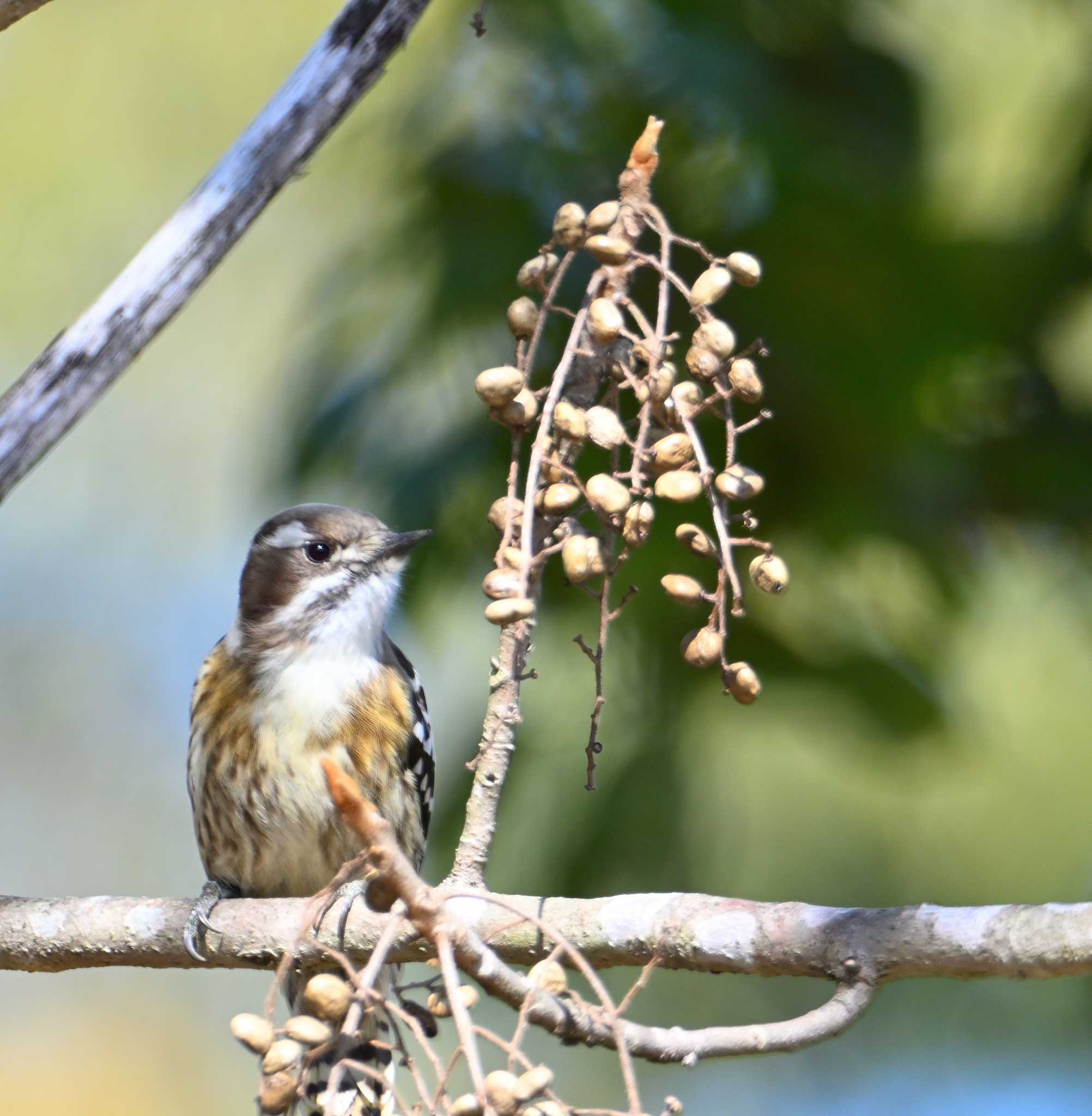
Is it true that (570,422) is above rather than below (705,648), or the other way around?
above

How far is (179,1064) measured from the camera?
9.24m

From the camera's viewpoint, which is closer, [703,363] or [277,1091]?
[277,1091]

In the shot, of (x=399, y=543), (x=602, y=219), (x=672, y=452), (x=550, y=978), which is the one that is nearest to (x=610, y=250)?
(x=602, y=219)

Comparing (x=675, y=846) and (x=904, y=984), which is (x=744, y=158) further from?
(x=904, y=984)

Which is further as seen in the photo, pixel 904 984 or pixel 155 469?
pixel 155 469

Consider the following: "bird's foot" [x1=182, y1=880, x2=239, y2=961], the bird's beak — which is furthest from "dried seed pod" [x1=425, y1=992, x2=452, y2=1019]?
the bird's beak

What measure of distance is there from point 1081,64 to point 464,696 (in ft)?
7.62

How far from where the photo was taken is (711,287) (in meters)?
2.09

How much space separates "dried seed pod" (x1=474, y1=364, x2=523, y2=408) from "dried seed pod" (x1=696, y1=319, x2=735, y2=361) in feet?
0.41

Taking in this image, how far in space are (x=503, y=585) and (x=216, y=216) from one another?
1.03 metres

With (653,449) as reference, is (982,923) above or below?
below

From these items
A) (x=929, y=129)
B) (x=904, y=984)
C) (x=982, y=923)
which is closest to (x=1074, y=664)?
(x=904, y=984)

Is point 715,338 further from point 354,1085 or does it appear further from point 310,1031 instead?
point 354,1085

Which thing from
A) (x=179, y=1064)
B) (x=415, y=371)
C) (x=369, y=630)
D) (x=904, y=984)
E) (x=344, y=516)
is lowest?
(x=179, y=1064)
